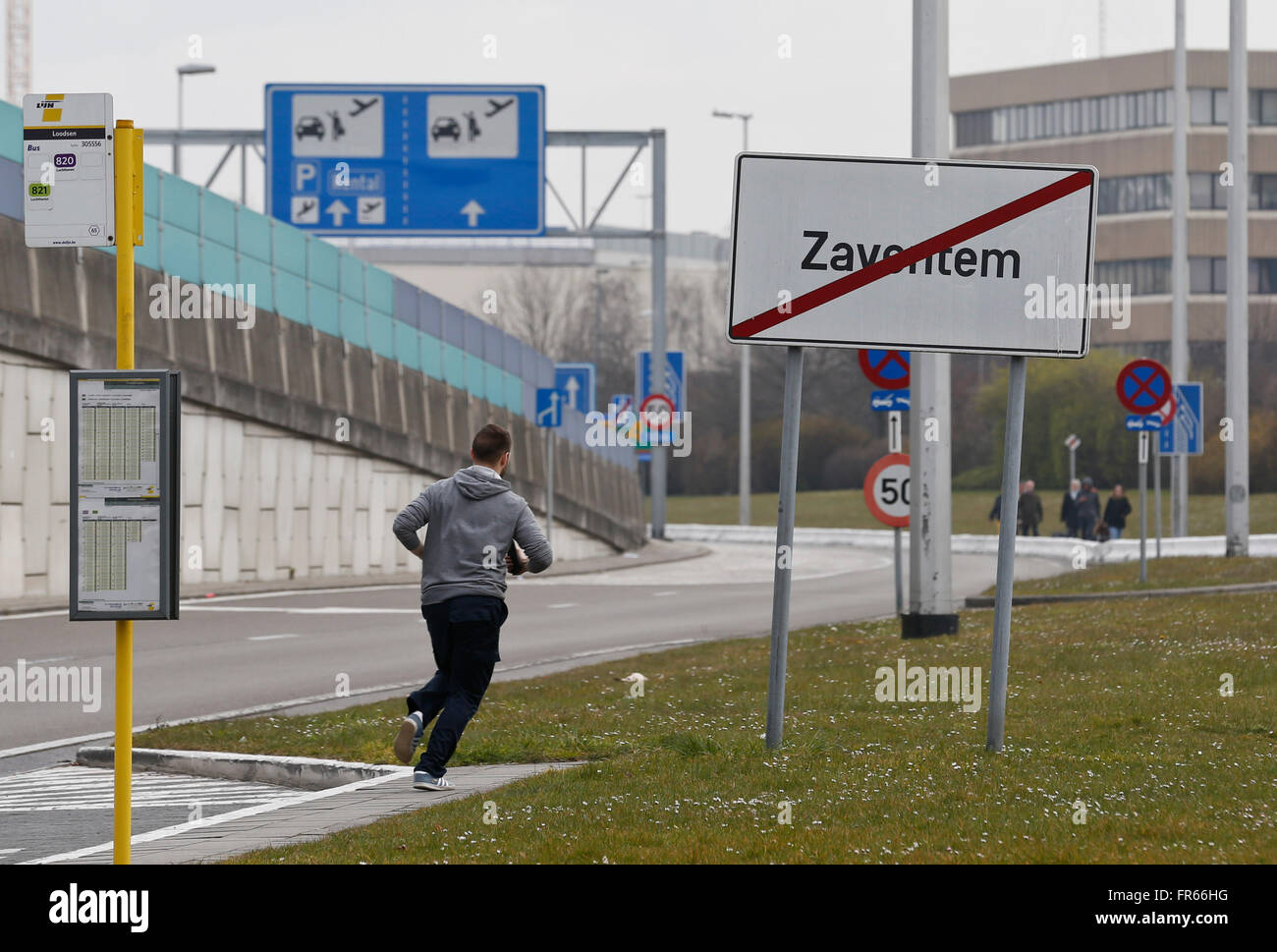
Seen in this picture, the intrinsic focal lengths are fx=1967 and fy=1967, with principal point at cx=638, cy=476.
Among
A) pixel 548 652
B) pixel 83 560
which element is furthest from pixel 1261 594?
pixel 83 560

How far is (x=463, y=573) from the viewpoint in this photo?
9.15 meters

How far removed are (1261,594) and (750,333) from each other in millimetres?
12808

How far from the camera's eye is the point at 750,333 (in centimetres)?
922

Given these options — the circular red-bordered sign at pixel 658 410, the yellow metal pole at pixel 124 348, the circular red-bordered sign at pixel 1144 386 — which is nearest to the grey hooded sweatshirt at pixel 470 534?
the yellow metal pole at pixel 124 348

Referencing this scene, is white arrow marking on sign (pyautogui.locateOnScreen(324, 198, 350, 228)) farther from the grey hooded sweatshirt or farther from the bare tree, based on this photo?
the bare tree

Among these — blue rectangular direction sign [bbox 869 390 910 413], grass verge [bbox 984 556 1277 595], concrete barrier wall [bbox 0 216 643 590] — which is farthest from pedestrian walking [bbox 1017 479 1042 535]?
blue rectangular direction sign [bbox 869 390 910 413]

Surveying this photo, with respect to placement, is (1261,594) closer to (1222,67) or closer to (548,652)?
(548,652)

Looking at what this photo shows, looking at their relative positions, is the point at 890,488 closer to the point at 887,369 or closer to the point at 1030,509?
the point at 887,369

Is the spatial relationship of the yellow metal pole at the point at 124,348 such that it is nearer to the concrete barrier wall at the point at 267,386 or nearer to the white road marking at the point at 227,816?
the white road marking at the point at 227,816

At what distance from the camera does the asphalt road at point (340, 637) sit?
14.3 metres

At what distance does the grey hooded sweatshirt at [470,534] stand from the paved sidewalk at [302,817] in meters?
0.92

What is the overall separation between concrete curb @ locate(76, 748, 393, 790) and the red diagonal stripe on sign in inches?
115

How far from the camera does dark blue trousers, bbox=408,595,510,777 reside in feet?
29.8

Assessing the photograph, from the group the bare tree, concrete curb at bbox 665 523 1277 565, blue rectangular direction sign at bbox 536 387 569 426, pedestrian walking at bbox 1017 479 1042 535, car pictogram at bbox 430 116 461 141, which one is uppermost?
the bare tree
